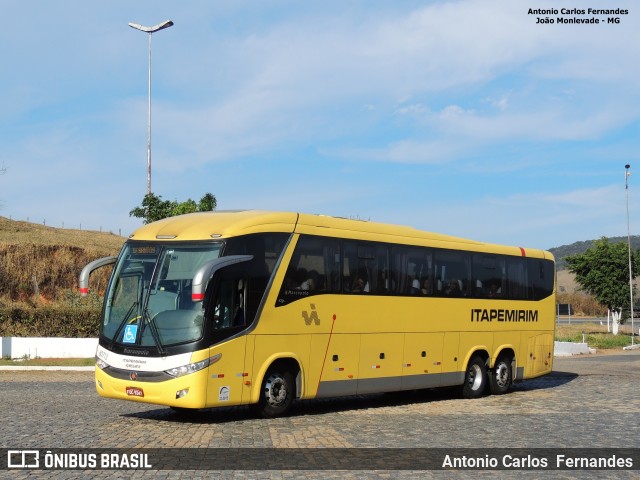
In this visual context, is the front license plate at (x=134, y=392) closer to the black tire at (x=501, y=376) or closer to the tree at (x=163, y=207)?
the black tire at (x=501, y=376)

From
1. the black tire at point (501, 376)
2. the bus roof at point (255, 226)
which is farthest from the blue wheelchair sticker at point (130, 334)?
the black tire at point (501, 376)

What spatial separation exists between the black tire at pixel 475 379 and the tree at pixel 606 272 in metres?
49.8

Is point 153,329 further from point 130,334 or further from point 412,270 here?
point 412,270

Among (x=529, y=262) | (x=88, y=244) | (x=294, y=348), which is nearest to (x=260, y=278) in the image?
(x=294, y=348)

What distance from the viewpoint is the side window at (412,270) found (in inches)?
714

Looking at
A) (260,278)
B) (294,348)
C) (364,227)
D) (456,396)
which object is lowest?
(456,396)

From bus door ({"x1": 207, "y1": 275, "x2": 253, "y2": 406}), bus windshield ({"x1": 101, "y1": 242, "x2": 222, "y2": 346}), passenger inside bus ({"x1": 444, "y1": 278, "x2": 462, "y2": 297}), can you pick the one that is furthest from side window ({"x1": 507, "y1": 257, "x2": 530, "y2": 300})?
bus windshield ({"x1": 101, "y1": 242, "x2": 222, "y2": 346})

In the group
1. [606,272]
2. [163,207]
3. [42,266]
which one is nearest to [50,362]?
[163,207]

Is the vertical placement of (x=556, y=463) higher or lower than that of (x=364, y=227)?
lower

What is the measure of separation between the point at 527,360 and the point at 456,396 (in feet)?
8.70

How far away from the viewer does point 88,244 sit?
69.8 m

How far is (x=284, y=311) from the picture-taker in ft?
50.5

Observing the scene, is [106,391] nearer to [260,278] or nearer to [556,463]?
[260,278]

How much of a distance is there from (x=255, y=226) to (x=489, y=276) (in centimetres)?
805
